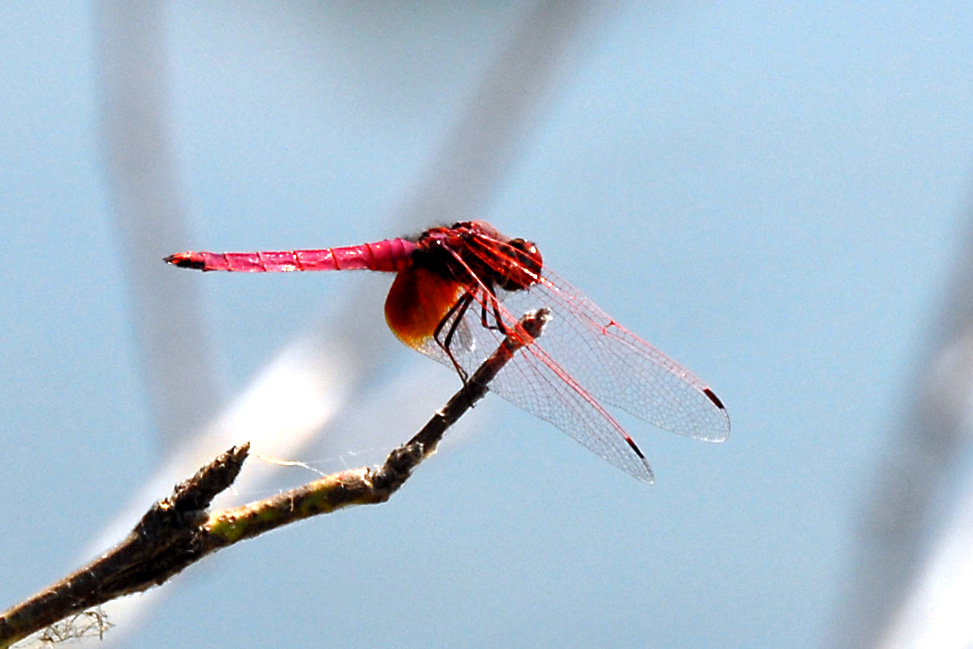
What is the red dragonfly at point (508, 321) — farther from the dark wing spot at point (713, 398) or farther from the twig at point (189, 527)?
the twig at point (189, 527)

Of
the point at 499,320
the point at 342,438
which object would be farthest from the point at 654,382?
the point at 342,438

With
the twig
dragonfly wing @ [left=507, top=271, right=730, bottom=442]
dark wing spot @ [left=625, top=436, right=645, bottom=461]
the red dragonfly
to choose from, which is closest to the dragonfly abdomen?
the red dragonfly

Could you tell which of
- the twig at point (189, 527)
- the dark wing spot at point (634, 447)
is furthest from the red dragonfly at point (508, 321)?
the twig at point (189, 527)

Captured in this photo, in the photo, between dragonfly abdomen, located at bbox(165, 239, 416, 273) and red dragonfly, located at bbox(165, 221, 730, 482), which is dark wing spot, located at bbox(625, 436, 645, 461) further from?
dragonfly abdomen, located at bbox(165, 239, 416, 273)

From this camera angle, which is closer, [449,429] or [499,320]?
[449,429]

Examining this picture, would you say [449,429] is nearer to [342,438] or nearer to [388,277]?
[388,277]

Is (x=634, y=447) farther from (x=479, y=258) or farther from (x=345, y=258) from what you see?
(x=345, y=258)
